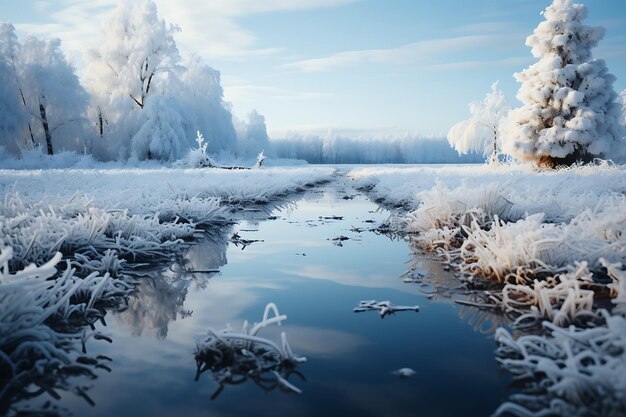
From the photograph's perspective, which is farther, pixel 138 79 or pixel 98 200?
pixel 138 79

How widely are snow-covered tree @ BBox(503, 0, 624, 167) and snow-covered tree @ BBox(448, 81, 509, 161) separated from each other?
16873mm

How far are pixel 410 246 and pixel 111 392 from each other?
4406 millimetres

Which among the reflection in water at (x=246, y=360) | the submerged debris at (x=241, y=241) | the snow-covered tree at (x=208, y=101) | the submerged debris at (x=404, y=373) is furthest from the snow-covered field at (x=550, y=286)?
the snow-covered tree at (x=208, y=101)

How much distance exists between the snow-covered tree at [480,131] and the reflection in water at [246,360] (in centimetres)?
3709

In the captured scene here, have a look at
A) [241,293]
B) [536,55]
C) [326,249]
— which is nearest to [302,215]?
[326,249]

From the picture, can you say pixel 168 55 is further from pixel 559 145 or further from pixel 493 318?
pixel 493 318

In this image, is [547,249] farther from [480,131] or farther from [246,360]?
[480,131]

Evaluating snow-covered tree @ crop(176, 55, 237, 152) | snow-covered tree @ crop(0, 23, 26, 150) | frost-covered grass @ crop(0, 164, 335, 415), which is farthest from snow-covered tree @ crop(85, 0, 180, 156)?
frost-covered grass @ crop(0, 164, 335, 415)

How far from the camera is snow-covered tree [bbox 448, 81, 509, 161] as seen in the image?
37.5 meters

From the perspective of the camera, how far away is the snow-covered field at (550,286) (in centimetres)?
163

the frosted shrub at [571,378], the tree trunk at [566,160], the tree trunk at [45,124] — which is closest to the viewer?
the frosted shrub at [571,378]

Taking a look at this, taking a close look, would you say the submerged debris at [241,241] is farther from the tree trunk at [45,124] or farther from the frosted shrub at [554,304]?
the tree trunk at [45,124]

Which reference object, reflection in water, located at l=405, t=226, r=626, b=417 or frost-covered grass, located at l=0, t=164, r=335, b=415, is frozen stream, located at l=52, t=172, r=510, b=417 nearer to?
reflection in water, located at l=405, t=226, r=626, b=417

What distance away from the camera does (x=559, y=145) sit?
60.3ft
